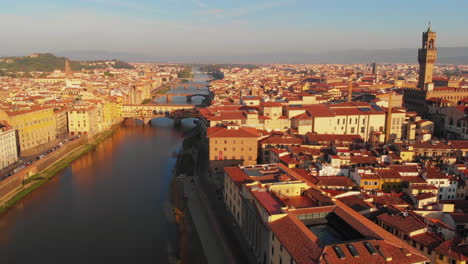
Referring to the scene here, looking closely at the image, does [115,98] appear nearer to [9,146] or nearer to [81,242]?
[9,146]

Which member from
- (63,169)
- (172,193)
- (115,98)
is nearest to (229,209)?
(172,193)

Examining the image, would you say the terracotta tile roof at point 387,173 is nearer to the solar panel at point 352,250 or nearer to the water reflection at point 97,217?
the solar panel at point 352,250

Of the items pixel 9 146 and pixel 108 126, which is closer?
pixel 9 146

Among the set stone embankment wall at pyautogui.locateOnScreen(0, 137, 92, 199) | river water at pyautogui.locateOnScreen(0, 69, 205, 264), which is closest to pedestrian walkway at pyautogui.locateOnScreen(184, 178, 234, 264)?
river water at pyautogui.locateOnScreen(0, 69, 205, 264)

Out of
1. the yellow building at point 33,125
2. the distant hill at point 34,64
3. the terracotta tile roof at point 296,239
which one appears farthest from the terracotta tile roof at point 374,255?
the distant hill at point 34,64

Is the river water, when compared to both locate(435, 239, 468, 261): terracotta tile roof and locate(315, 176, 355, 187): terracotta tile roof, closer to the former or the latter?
locate(315, 176, 355, 187): terracotta tile roof

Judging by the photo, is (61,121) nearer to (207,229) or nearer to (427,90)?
(207,229)
